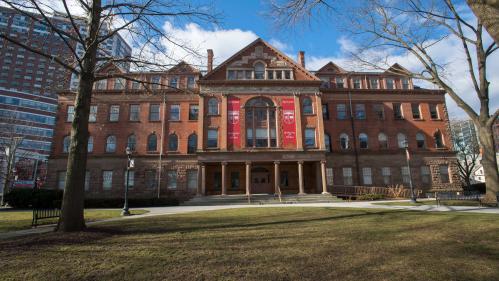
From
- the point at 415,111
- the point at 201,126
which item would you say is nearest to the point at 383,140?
the point at 415,111

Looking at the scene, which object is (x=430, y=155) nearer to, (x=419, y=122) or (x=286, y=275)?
(x=419, y=122)

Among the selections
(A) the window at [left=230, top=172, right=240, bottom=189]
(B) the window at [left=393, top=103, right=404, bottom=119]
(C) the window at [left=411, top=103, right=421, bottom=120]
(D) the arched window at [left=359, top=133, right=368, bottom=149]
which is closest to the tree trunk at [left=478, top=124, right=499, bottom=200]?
(D) the arched window at [left=359, top=133, right=368, bottom=149]

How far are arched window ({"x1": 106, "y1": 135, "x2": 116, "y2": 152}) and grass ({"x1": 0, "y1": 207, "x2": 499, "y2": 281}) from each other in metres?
26.9

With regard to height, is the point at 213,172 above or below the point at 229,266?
above

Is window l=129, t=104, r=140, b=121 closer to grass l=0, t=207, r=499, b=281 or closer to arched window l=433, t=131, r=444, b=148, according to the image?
grass l=0, t=207, r=499, b=281

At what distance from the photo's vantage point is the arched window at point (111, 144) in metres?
32.6

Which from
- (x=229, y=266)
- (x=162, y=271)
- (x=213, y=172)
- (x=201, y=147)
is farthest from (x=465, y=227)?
(x=213, y=172)

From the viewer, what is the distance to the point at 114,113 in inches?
→ 1325

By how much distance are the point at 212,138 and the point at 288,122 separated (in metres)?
8.56

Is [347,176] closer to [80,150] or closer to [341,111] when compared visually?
[341,111]

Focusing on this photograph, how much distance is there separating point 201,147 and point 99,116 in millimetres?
14170

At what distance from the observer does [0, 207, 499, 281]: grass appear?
455 cm

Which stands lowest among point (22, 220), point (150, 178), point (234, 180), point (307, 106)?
point (22, 220)

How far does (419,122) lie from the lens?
116 ft
